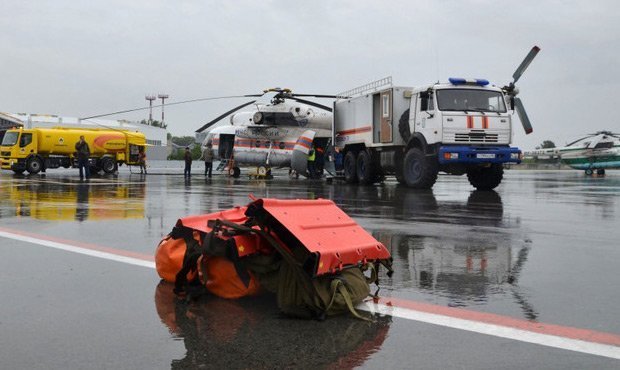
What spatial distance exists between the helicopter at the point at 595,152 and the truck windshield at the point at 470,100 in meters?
20.6

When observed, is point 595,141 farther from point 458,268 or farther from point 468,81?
point 458,268

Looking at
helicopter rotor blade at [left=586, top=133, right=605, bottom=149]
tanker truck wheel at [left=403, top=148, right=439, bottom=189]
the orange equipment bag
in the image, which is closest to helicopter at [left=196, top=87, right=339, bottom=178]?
tanker truck wheel at [left=403, top=148, right=439, bottom=189]

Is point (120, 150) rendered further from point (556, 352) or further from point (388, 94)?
point (556, 352)

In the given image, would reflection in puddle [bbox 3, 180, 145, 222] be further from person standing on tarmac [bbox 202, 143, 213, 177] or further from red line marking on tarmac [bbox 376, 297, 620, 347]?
person standing on tarmac [bbox 202, 143, 213, 177]

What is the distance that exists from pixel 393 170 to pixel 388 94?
2612 mm

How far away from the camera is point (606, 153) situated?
35562mm

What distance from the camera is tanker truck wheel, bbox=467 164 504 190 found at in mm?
18919

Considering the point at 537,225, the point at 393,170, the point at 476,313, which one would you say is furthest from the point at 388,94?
the point at 476,313

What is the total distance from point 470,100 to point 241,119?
15.3 metres

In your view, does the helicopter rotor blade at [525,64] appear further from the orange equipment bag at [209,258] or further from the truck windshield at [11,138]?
the truck windshield at [11,138]

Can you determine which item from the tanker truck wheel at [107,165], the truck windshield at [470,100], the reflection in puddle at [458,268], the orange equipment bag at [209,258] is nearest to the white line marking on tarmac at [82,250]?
the orange equipment bag at [209,258]

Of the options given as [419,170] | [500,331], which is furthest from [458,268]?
[419,170]

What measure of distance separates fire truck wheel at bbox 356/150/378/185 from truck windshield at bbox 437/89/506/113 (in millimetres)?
4978

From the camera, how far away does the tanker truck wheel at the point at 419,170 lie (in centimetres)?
1769
